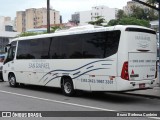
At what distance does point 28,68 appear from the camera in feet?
59.1

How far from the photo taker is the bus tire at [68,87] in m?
15.0

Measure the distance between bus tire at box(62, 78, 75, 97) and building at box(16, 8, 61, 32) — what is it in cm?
13757

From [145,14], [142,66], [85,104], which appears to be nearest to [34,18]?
[145,14]

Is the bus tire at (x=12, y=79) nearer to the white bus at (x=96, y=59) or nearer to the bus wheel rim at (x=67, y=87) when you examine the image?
the white bus at (x=96, y=59)

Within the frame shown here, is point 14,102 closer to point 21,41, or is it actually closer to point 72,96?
point 72,96

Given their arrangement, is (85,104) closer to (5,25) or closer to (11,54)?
(11,54)

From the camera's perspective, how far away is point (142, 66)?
43.6ft

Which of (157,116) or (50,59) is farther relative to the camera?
(50,59)

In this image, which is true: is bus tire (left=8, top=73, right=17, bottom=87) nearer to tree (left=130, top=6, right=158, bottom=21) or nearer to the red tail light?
the red tail light

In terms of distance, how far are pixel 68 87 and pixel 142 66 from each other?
3.60 m

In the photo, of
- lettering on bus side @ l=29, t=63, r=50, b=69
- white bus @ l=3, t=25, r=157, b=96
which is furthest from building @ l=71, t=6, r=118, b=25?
white bus @ l=3, t=25, r=157, b=96

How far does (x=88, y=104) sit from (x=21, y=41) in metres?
7.61

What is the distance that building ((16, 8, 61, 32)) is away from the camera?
502 feet

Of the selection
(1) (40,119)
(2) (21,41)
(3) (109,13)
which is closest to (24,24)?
(3) (109,13)
